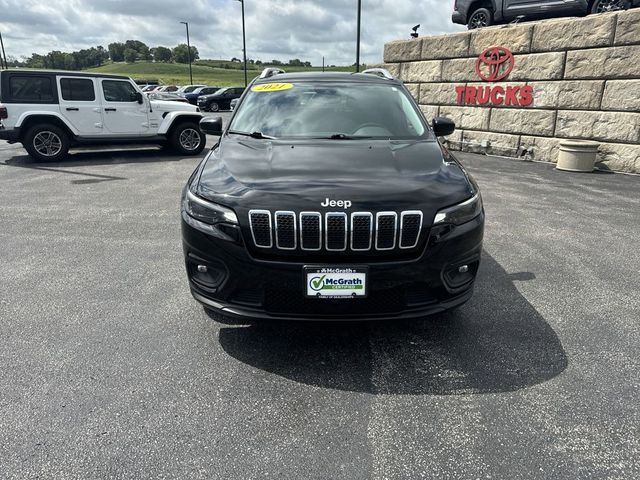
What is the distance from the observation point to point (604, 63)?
947 centimetres

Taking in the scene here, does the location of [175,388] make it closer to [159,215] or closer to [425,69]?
[159,215]

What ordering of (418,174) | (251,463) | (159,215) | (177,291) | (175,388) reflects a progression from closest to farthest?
(251,463) → (175,388) → (418,174) → (177,291) → (159,215)

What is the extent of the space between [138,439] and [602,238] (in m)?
5.37

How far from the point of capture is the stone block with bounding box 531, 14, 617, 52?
368 inches

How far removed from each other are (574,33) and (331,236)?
1006 cm

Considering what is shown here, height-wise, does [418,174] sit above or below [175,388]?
above

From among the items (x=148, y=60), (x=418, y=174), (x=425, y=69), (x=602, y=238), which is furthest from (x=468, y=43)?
(x=148, y=60)

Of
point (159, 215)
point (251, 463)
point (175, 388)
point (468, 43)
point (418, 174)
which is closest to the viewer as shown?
point (251, 463)

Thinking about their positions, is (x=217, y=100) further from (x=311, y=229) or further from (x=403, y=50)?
(x=311, y=229)

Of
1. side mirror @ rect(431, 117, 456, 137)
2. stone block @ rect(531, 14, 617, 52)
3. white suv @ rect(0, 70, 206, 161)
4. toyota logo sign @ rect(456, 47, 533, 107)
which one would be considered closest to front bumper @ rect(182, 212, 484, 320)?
side mirror @ rect(431, 117, 456, 137)

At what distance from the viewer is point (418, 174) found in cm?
285

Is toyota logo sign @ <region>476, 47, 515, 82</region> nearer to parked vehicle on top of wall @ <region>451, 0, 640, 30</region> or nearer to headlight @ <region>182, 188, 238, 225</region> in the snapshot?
parked vehicle on top of wall @ <region>451, 0, 640, 30</region>

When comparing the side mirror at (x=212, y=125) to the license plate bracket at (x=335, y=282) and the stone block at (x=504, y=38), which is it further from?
the stone block at (x=504, y=38)

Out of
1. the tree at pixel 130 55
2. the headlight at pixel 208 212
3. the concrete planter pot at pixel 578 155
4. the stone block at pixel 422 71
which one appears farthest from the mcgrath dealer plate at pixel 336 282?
the tree at pixel 130 55
